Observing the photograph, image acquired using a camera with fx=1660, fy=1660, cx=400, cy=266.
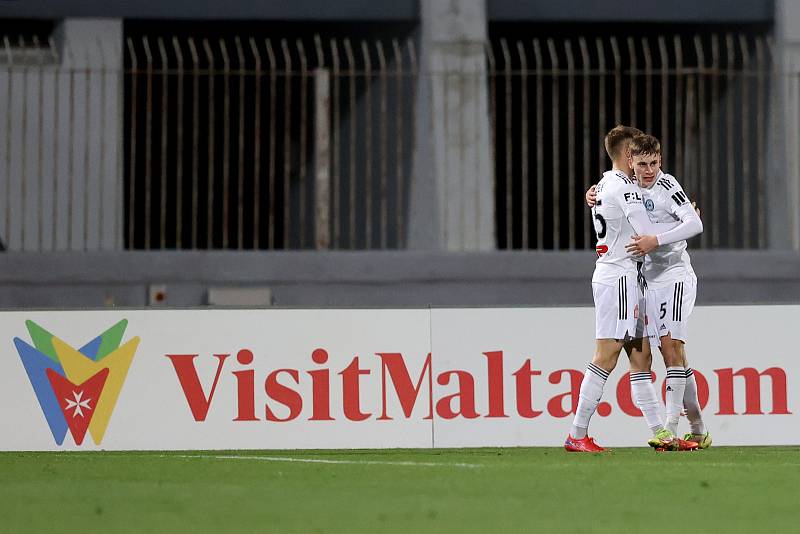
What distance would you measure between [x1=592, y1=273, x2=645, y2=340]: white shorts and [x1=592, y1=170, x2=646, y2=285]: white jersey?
44mm

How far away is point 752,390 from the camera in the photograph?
1070 centimetres

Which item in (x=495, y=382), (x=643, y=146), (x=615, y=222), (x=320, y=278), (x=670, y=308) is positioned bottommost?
(x=495, y=382)

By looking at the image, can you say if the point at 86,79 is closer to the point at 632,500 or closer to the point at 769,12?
the point at 769,12

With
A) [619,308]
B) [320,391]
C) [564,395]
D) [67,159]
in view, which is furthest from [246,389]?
[67,159]

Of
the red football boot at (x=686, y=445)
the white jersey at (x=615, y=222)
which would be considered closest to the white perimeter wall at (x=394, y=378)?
the red football boot at (x=686, y=445)

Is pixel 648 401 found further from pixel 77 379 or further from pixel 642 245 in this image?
pixel 77 379

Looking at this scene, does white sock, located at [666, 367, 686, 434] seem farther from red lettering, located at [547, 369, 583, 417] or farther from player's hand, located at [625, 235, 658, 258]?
red lettering, located at [547, 369, 583, 417]

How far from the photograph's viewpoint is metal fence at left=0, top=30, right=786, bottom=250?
1563 cm

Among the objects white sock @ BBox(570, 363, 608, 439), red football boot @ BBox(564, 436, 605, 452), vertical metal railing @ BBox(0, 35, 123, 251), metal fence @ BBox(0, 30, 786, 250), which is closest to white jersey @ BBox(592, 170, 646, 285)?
white sock @ BBox(570, 363, 608, 439)

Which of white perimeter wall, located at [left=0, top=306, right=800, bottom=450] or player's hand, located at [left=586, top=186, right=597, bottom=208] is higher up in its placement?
player's hand, located at [left=586, top=186, right=597, bottom=208]

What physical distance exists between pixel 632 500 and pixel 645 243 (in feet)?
9.08

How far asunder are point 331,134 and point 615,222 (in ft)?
34.4

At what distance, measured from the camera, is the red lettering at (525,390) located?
418 inches

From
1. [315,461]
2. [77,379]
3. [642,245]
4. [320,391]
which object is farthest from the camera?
[320,391]
